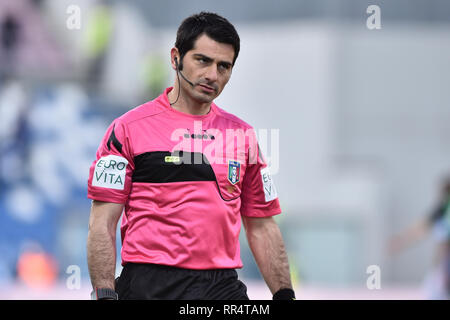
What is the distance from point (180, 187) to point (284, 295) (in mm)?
778

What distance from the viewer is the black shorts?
395cm

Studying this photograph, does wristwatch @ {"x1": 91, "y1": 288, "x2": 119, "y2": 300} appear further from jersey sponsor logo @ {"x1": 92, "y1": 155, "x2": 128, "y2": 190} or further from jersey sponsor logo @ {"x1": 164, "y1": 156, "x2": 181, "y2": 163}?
jersey sponsor logo @ {"x1": 164, "y1": 156, "x2": 181, "y2": 163}

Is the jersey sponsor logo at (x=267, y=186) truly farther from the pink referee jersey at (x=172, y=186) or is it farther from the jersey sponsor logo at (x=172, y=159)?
the jersey sponsor logo at (x=172, y=159)

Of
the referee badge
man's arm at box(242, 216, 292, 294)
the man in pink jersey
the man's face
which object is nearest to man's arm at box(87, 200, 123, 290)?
the man in pink jersey

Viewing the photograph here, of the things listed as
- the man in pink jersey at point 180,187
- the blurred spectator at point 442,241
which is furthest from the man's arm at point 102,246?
the blurred spectator at point 442,241

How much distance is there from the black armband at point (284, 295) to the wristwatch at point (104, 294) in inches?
32.7

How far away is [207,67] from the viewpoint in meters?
4.16

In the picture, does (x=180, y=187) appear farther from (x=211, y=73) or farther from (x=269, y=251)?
(x=269, y=251)

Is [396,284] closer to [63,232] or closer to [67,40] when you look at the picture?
[63,232]

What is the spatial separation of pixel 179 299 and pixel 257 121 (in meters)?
19.6

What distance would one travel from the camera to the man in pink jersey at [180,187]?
3965 mm

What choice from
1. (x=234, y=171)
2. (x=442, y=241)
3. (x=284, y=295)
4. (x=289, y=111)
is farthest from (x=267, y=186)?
(x=289, y=111)

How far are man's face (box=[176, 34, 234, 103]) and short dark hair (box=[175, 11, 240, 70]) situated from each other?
2cm

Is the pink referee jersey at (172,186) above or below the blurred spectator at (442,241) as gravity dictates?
above
